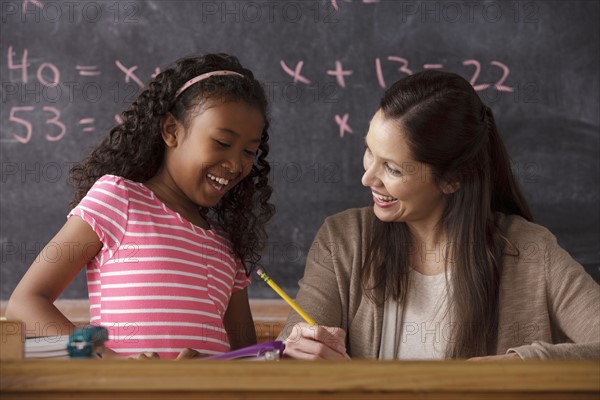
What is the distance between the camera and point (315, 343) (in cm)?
142

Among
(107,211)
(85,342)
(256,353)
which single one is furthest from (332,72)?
(85,342)

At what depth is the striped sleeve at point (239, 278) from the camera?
1.82 m

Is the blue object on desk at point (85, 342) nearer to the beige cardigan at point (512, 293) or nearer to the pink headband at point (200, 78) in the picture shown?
the beige cardigan at point (512, 293)

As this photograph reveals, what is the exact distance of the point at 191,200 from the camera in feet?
5.77

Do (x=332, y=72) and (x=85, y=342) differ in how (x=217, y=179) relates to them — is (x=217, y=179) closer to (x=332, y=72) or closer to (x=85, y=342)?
(x=85, y=342)

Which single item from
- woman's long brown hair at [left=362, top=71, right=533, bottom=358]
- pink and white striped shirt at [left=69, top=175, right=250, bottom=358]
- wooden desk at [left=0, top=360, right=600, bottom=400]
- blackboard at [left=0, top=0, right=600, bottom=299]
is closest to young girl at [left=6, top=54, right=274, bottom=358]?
pink and white striped shirt at [left=69, top=175, right=250, bottom=358]

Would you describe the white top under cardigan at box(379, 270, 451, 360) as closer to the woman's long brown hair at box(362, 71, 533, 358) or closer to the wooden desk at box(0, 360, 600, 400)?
the woman's long brown hair at box(362, 71, 533, 358)

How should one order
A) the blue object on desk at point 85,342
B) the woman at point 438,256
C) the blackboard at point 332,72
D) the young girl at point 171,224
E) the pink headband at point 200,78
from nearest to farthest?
the blue object on desk at point 85,342, the young girl at point 171,224, the woman at point 438,256, the pink headband at point 200,78, the blackboard at point 332,72

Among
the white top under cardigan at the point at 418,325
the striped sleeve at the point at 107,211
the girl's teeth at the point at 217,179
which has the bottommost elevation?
the white top under cardigan at the point at 418,325

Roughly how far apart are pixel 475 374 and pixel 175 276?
3.01ft

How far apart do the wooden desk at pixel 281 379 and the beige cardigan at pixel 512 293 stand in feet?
2.63

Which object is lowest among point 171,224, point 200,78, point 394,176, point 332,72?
point 171,224

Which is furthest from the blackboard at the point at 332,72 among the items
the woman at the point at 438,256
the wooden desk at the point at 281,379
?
the wooden desk at the point at 281,379

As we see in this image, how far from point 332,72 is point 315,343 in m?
1.39
